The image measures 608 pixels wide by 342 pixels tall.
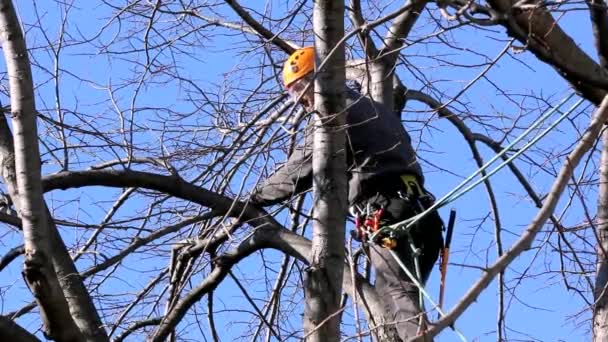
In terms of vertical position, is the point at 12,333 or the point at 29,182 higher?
the point at 29,182

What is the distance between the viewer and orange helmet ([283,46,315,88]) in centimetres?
665

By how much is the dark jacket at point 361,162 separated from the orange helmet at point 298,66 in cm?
38

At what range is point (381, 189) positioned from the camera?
254 inches

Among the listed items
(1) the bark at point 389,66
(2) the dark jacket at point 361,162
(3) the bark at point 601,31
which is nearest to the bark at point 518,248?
(3) the bark at point 601,31

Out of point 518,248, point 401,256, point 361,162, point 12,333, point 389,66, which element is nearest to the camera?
point 518,248

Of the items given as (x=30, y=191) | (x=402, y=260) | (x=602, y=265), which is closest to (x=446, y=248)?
(x=402, y=260)

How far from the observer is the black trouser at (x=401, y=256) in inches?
243

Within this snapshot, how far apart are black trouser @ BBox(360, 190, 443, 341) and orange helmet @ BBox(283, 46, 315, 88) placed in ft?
2.39

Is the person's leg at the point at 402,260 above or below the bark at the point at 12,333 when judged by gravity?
above

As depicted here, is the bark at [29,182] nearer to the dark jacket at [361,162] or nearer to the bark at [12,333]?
the bark at [12,333]

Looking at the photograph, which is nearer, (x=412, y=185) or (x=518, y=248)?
(x=518, y=248)

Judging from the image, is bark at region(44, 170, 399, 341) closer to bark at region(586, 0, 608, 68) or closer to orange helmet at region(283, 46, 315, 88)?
orange helmet at region(283, 46, 315, 88)

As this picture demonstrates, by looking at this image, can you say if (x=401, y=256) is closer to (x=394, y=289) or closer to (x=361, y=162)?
(x=394, y=289)

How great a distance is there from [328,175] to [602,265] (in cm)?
184
